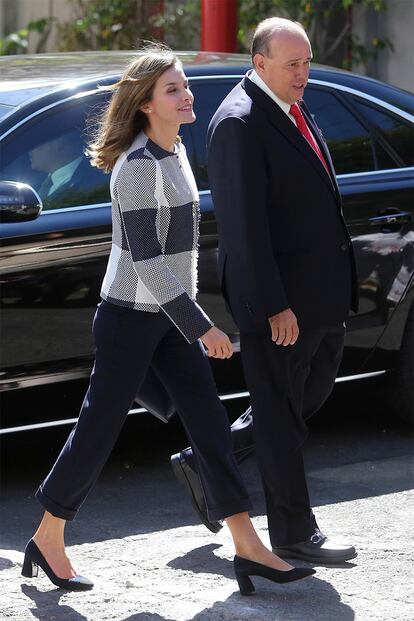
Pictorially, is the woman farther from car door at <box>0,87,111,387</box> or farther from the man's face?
car door at <box>0,87,111,387</box>

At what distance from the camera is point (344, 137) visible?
5523 millimetres

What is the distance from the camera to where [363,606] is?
12.7 ft

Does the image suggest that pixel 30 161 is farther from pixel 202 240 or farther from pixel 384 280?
pixel 384 280

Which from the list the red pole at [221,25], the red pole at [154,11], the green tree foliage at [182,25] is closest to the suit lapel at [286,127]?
the red pole at [221,25]

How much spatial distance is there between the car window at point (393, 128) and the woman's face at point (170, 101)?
5.68ft

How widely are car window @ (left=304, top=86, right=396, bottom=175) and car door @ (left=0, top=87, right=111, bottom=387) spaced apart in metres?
1.00

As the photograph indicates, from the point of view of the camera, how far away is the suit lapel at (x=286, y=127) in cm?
407

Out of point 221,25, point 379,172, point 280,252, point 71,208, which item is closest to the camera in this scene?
point 280,252

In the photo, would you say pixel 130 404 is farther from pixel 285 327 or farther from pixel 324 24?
pixel 324 24

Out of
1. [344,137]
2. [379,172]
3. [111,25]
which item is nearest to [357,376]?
[379,172]

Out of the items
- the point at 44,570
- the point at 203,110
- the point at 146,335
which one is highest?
the point at 203,110

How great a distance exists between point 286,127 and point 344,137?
4.86 ft

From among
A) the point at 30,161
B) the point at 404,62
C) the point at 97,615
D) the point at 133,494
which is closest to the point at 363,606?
the point at 97,615

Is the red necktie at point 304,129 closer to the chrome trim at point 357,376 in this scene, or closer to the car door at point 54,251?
the car door at point 54,251
